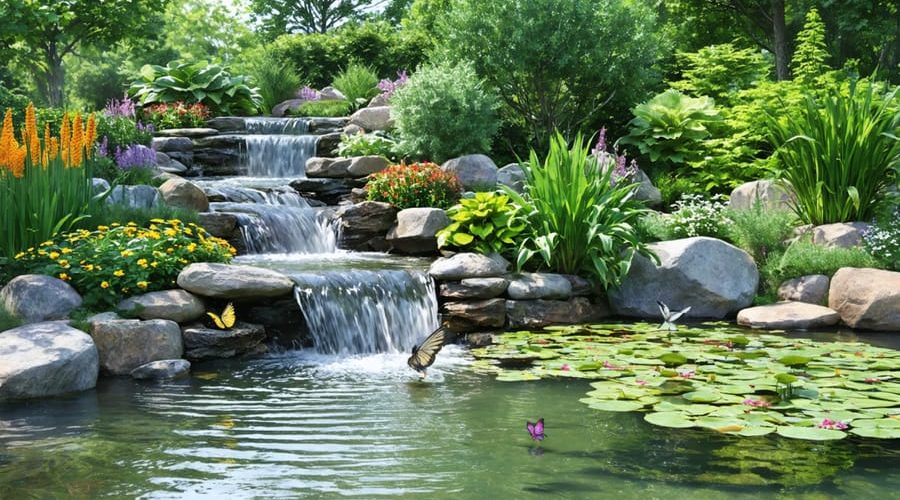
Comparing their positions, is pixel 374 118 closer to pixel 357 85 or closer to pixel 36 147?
pixel 357 85

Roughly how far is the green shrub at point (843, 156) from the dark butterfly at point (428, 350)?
16.7 feet

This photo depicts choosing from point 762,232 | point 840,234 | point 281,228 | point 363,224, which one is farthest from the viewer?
point 363,224

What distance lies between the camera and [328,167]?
11.9 m

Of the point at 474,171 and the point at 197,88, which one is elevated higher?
the point at 197,88

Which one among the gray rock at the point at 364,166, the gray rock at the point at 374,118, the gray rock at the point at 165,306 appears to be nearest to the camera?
the gray rock at the point at 165,306

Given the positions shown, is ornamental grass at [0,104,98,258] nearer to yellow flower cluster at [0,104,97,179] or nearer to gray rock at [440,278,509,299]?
yellow flower cluster at [0,104,97,179]

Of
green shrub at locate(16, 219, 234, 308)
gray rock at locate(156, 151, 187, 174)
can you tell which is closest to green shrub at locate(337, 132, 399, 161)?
gray rock at locate(156, 151, 187, 174)

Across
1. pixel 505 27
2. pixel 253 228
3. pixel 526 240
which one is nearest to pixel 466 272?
pixel 526 240

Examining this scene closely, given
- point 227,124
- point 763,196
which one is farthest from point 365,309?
point 227,124

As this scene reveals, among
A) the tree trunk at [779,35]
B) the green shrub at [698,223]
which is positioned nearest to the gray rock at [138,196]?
the green shrub at [698,223]

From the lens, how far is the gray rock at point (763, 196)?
9836mm

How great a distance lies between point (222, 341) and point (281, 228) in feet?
11.2

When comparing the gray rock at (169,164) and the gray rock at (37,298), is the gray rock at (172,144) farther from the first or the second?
the gray rock at (37,298)

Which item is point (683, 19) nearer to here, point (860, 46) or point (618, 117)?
point (860, 46)
